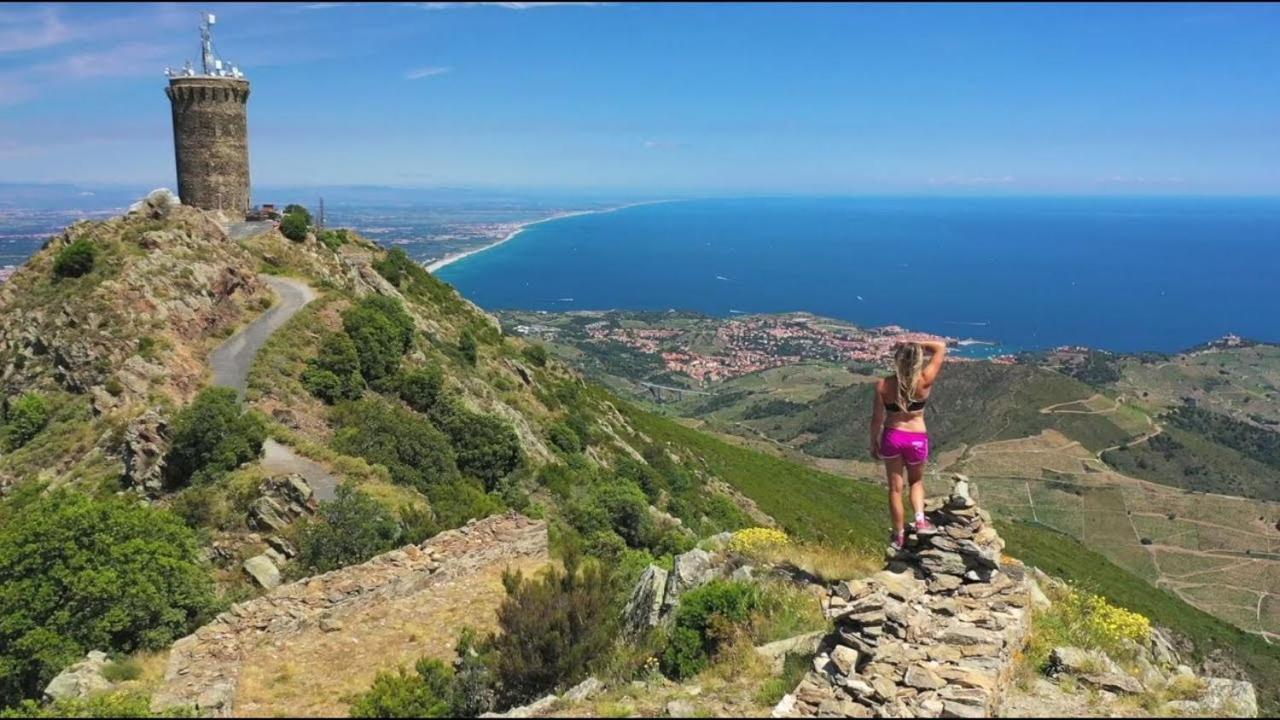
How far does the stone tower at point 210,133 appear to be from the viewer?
111ft

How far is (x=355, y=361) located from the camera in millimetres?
24312

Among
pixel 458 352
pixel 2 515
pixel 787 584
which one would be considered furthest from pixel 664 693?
pixel 458 352

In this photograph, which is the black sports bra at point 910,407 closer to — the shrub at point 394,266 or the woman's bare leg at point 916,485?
the woman's bare leg at point 916,485

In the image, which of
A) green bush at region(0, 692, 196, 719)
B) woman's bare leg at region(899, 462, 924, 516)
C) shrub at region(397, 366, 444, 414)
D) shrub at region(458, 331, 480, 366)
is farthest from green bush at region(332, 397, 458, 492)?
woman's bare leg at region(899, 462, 924, 516)

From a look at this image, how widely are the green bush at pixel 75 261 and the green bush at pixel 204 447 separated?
14.3 m

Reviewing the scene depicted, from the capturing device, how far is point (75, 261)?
26297 millimetres

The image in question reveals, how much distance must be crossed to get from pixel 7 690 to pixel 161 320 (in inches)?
636

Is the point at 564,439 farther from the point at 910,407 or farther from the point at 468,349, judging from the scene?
the point at 910,407

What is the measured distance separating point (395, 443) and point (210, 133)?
23.9m

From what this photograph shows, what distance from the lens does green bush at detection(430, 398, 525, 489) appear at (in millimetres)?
22781

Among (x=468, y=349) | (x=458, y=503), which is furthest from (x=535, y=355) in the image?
(x=458, y=503)

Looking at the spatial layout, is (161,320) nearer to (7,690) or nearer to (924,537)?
(7,690)

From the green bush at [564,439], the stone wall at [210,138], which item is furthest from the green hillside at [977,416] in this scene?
the stone wall at [210,138]

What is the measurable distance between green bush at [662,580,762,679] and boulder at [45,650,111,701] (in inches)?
263
